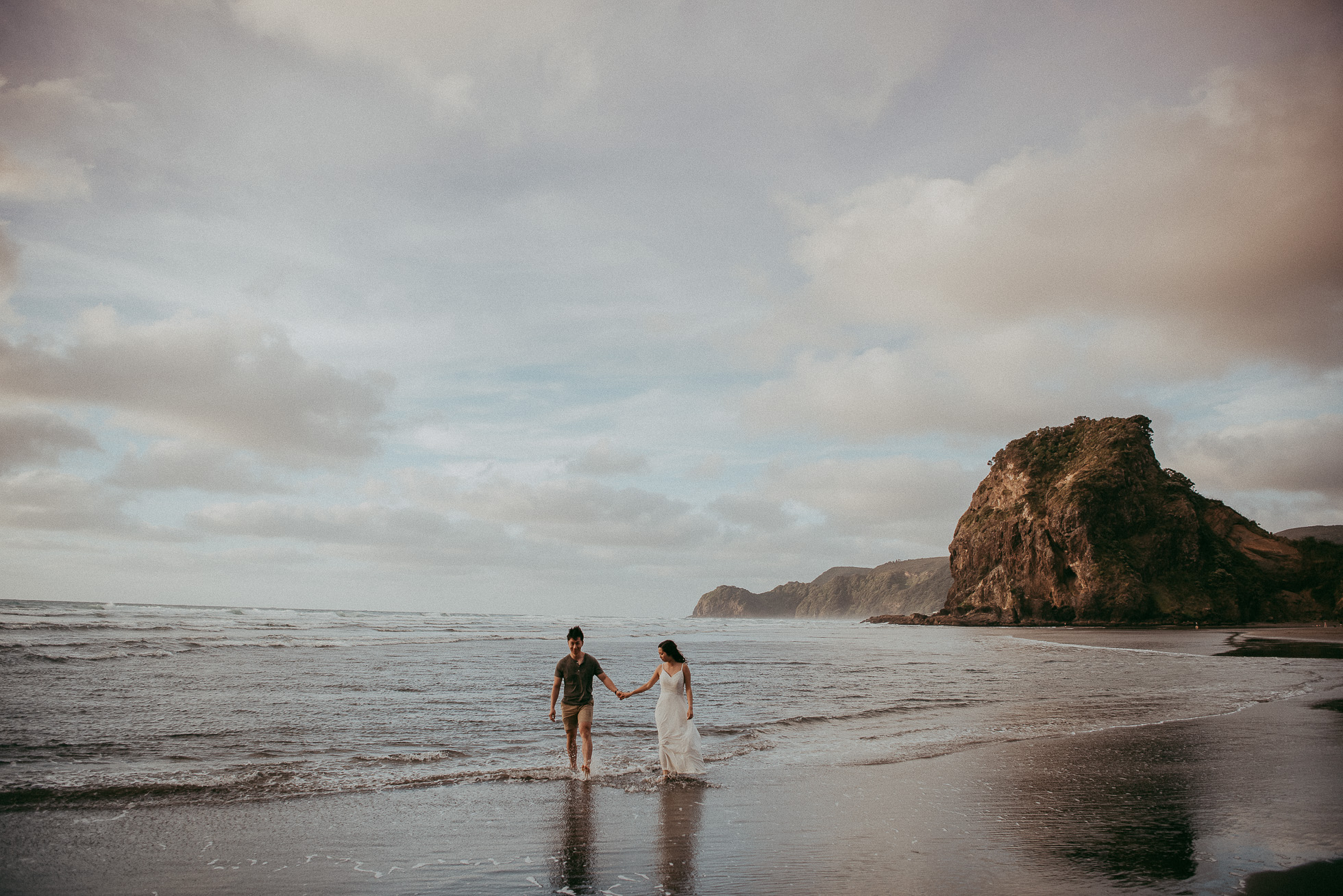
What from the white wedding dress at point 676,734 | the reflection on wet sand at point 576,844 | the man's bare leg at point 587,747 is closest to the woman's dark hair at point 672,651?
the white wedding dress at point 676,734

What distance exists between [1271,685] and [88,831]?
83.3ft

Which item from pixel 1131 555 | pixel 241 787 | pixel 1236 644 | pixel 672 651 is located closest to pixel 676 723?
pixel 672 651

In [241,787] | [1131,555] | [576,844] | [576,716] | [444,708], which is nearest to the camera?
[576,844]

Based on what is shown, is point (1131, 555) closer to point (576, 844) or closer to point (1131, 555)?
point (1131, 555)

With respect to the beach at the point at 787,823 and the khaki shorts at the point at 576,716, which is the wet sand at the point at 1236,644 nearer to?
the beach at the point at 787,823

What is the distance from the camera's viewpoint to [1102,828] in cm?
672

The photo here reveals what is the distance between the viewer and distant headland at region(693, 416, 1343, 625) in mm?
85562

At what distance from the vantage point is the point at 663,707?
9.53 m

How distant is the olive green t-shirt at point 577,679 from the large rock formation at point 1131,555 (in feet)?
300

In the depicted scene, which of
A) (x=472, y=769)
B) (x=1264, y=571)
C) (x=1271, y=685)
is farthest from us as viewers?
(x=1264, y=571)

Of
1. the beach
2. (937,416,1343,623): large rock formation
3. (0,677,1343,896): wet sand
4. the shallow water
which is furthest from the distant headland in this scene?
(0,677,1343,896): wet sand

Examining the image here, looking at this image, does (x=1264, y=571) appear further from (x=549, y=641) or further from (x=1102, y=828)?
(x=1102, y=828)

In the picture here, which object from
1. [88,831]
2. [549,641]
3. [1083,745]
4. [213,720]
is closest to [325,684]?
[213,720]

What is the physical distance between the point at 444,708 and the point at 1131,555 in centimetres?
9608
